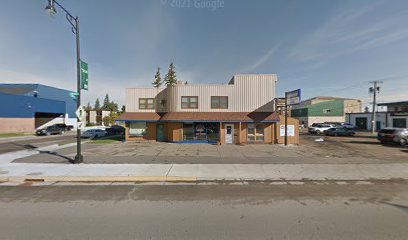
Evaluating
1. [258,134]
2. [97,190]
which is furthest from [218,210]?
[258,134]

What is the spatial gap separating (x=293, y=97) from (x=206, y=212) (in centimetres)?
1657

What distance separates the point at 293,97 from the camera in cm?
1883

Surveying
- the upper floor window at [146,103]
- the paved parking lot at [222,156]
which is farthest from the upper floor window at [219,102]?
the upper floor window at [146,103]

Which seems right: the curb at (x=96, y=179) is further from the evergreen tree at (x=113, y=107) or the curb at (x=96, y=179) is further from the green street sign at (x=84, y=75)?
the evergreen tree at (x=113, y=107)

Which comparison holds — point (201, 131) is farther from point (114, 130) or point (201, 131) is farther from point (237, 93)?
point (114, 130)

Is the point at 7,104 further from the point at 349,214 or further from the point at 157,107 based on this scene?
the point at 349,214

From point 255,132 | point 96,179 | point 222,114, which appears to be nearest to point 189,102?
point 222,114

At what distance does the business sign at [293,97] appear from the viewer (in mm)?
18328

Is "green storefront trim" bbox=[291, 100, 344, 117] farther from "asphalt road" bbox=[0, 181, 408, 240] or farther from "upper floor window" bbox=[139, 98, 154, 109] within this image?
"asphalt road" bbox=[0, 181, 408, 240]

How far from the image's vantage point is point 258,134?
2011 cm

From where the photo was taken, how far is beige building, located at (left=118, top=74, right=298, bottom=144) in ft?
65.3

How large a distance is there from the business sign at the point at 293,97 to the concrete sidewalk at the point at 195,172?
895 cm

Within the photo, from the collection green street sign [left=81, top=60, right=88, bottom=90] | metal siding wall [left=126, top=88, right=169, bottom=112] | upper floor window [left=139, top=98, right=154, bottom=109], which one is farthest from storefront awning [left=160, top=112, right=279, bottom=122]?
green street sign [left=81, top=60, right=88, bottom=90]

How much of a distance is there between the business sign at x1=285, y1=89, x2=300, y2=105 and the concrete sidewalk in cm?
895
